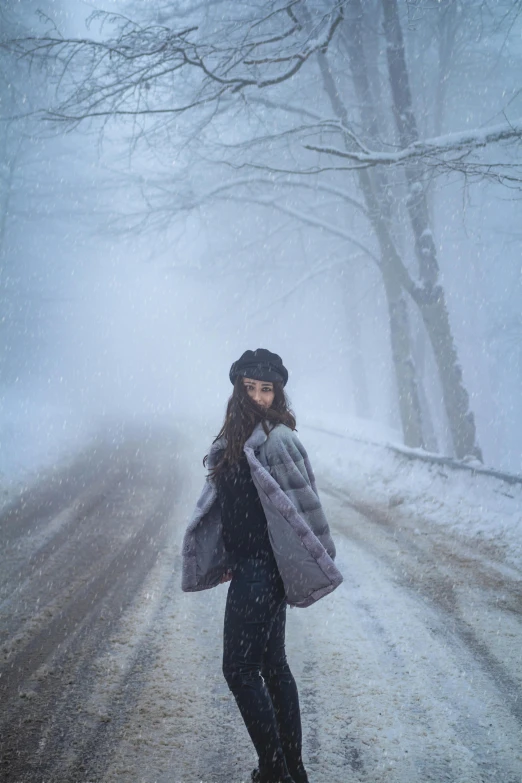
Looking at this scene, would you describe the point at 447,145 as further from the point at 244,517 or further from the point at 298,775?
the point at 298,775

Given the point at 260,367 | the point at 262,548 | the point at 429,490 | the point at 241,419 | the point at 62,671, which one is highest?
the point at 260,367

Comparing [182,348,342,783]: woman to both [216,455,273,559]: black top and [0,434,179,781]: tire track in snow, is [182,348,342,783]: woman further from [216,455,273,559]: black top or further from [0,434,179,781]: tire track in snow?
[0,434,179,781]: tire track in snow

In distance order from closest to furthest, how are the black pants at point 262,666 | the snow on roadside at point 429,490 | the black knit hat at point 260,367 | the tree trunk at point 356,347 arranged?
the black pants at point 262,666 < the black knit hat at point 260,367 < the snow on roadside at point 429,490 < the tree trunk at point 356,347

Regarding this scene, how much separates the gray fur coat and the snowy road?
42.7 inches

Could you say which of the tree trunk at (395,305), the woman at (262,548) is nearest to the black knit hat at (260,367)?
the woman at (262,548)

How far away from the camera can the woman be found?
228cm

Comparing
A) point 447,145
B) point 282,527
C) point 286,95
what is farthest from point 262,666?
point 286,95

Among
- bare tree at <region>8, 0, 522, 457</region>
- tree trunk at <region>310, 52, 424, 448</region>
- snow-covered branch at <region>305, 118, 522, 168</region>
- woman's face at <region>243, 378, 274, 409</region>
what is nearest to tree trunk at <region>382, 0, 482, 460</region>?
bare tree at <region>8, 0, 522, 457</region>

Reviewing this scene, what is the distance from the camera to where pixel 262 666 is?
7.79 ft

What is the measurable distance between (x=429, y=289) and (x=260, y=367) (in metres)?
8.94

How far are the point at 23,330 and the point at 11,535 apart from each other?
24.1 m

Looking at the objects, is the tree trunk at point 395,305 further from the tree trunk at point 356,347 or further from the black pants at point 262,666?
the black pants at point 262,666

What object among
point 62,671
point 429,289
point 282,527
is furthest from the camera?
point 429,289

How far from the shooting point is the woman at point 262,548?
7.49 ft
